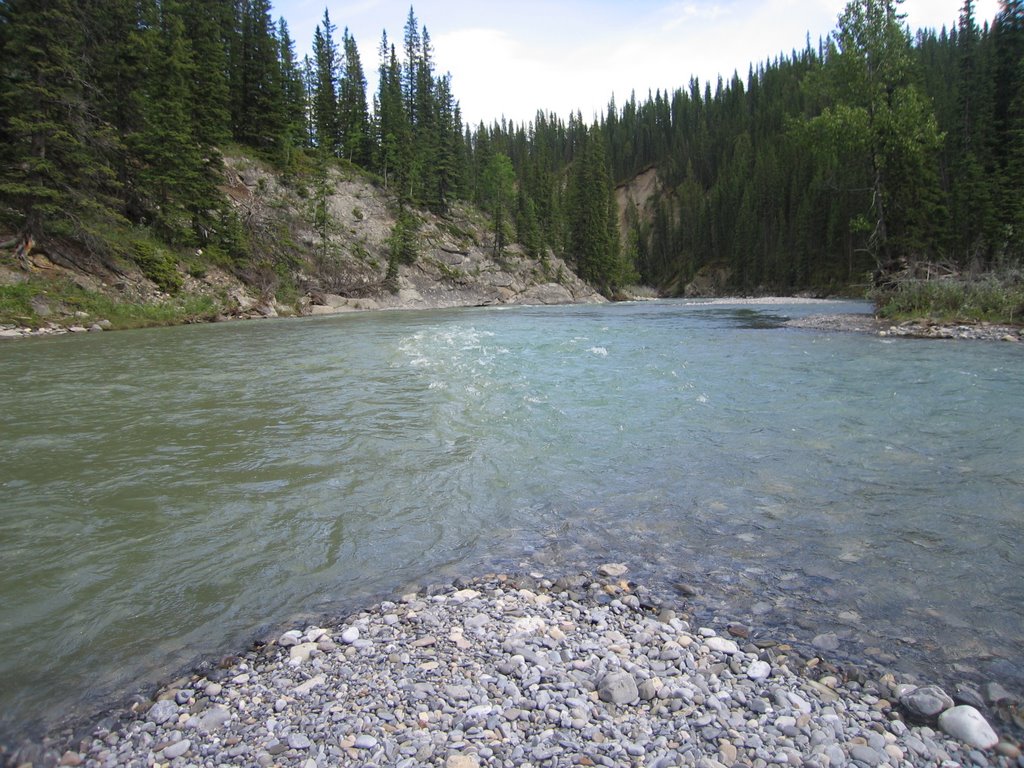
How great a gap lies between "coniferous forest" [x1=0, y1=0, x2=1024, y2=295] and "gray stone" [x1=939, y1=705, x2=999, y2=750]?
2475 cm

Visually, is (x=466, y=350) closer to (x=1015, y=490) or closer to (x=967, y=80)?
(x=1015, y=490)

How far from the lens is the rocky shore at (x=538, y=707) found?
2572 mm

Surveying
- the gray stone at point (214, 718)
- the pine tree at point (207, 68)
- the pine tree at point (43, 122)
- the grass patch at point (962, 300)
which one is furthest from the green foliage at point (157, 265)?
the grass patch at point (962, 300)

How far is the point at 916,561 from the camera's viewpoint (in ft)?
14.4

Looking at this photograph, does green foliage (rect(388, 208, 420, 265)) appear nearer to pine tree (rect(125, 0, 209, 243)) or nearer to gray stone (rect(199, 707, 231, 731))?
pine tree (rect(125, 0, 209, 243))

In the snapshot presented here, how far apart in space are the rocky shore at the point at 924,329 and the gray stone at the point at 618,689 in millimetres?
20338

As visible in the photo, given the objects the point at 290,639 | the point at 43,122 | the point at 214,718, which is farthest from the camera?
the point at 43,122

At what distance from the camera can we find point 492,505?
591 cm

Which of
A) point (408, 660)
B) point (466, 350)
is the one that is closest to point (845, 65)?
point (466, 350)

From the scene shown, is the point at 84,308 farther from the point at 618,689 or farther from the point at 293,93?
the point at 293,93

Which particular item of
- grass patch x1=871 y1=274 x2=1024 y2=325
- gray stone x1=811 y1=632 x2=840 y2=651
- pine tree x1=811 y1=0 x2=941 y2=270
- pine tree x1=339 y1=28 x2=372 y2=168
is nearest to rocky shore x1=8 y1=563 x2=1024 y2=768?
gray stone x1=811 y1=632 x2=840 y2=651

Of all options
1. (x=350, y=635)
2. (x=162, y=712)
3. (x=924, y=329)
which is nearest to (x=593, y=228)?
(x=924, y=329)

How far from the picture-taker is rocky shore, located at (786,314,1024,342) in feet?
57.7

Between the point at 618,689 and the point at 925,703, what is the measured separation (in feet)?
5.18
